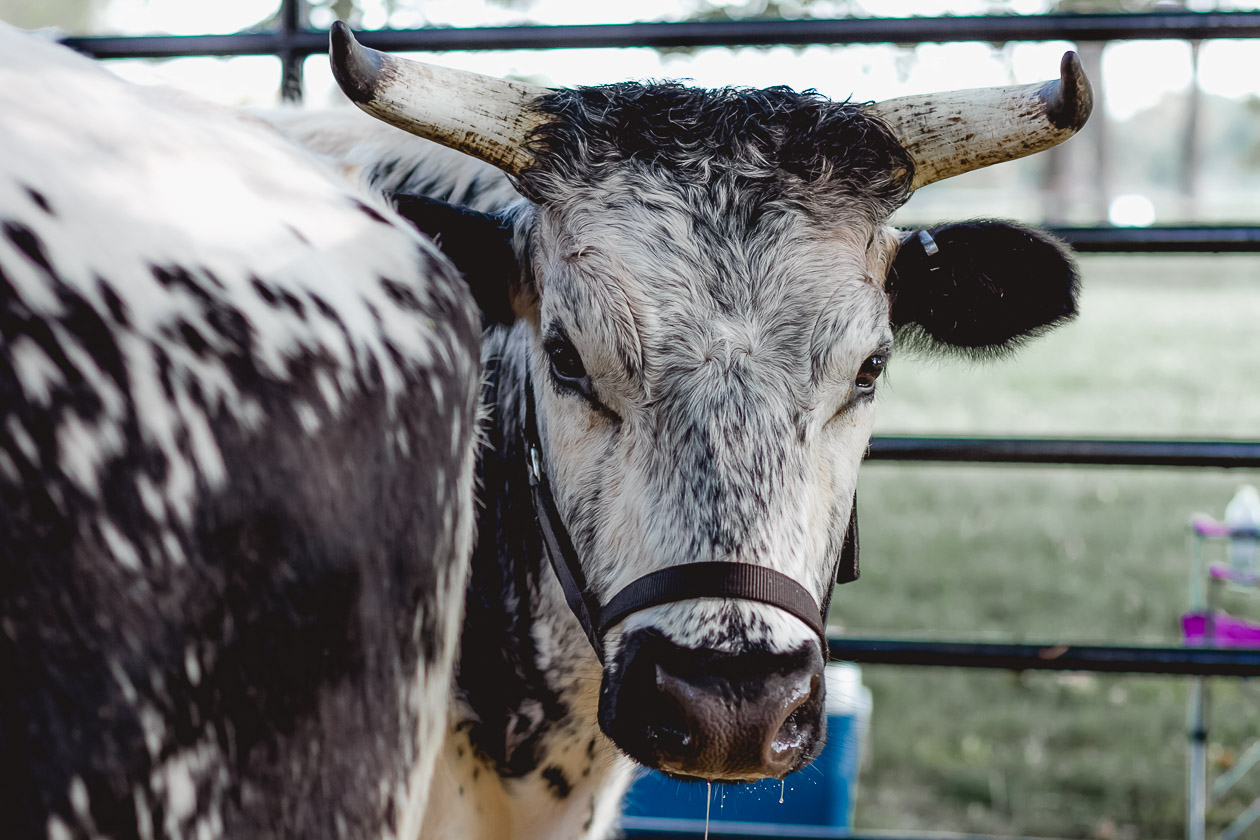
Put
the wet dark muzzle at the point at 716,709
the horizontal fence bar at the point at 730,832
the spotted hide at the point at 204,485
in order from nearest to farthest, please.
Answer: the spotted hide at the point at 204,485
the wet dark muzzle at the point at 716,709
the horizontal fence bar at the point at 730,832

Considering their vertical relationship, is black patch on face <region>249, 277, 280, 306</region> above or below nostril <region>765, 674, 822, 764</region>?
above

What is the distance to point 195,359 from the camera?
0.99 metres

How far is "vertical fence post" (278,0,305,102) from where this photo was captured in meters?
2.56

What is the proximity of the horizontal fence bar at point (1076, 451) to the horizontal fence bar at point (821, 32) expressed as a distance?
89 cm

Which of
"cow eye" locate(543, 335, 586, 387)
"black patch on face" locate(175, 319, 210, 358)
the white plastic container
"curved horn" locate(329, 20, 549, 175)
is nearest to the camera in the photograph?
"black patch on face" locate(175, 319, 210, 358)

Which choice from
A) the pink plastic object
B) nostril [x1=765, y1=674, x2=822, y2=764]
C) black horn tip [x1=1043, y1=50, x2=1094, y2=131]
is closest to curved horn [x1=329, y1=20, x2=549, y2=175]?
black horn tip [x1=1043, y1=50, x2=1094, y2=131]

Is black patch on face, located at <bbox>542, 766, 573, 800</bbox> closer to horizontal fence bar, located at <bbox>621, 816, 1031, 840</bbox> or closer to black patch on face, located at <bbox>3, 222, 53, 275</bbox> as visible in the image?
horizontal fence bar, located at <bbox>621, 816, 1031, 840</bbox>

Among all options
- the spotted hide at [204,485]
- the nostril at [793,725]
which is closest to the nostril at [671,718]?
the nostril at [793,725]

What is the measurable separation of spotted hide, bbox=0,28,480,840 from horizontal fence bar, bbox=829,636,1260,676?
1468mm

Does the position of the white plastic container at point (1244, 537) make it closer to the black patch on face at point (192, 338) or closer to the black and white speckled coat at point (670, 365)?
the black and white speckled coat at point (670, 365)

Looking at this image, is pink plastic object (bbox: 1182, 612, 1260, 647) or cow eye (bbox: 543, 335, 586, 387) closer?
cow eye (bbox: 543, 335, 586, 387)

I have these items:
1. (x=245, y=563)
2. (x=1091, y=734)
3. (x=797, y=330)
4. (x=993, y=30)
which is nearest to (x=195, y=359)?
(x=245, y=563)

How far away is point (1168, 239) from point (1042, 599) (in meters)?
3.07

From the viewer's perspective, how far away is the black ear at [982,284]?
187 centimetres
